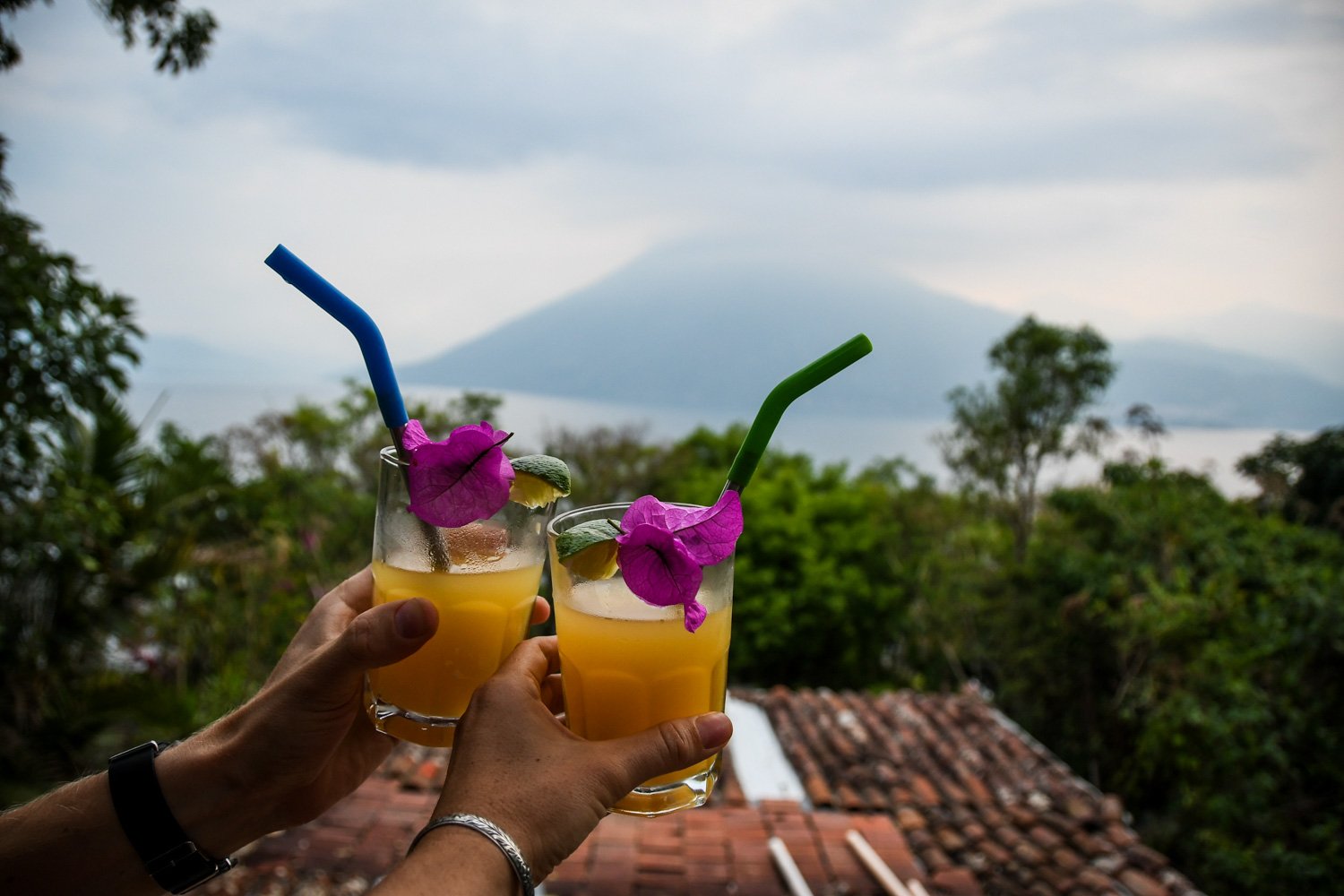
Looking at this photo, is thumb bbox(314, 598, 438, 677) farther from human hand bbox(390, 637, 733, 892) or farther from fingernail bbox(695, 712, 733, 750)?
fingernail bbox(695, 712, 733, 750)

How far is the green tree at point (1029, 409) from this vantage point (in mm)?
21766

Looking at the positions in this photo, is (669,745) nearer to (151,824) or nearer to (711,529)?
(711,529)

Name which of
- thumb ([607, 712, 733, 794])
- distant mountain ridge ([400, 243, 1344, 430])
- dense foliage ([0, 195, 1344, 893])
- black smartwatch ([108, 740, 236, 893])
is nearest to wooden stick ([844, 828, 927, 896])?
thumb ([607, 712, 733, 794])

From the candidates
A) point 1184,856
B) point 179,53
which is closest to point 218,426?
point 179,53

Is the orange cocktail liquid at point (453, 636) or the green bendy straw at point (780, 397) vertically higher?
the green bendy straw at point (780, 397)

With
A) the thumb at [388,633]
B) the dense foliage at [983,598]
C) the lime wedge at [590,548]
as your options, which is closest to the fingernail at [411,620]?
the thumb at [388,633]

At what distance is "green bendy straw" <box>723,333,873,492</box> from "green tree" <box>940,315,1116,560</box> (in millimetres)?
21421

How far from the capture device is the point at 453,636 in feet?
5.00

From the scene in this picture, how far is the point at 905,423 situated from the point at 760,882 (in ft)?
208

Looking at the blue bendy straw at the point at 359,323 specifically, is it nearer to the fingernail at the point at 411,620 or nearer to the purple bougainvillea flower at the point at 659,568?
the fingernail at the point at 411,620

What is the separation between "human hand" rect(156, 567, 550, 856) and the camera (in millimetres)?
1335

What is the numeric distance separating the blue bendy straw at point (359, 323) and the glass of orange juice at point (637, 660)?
342mm

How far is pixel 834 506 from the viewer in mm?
21906

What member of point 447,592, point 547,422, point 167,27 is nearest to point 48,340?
point 167,27
